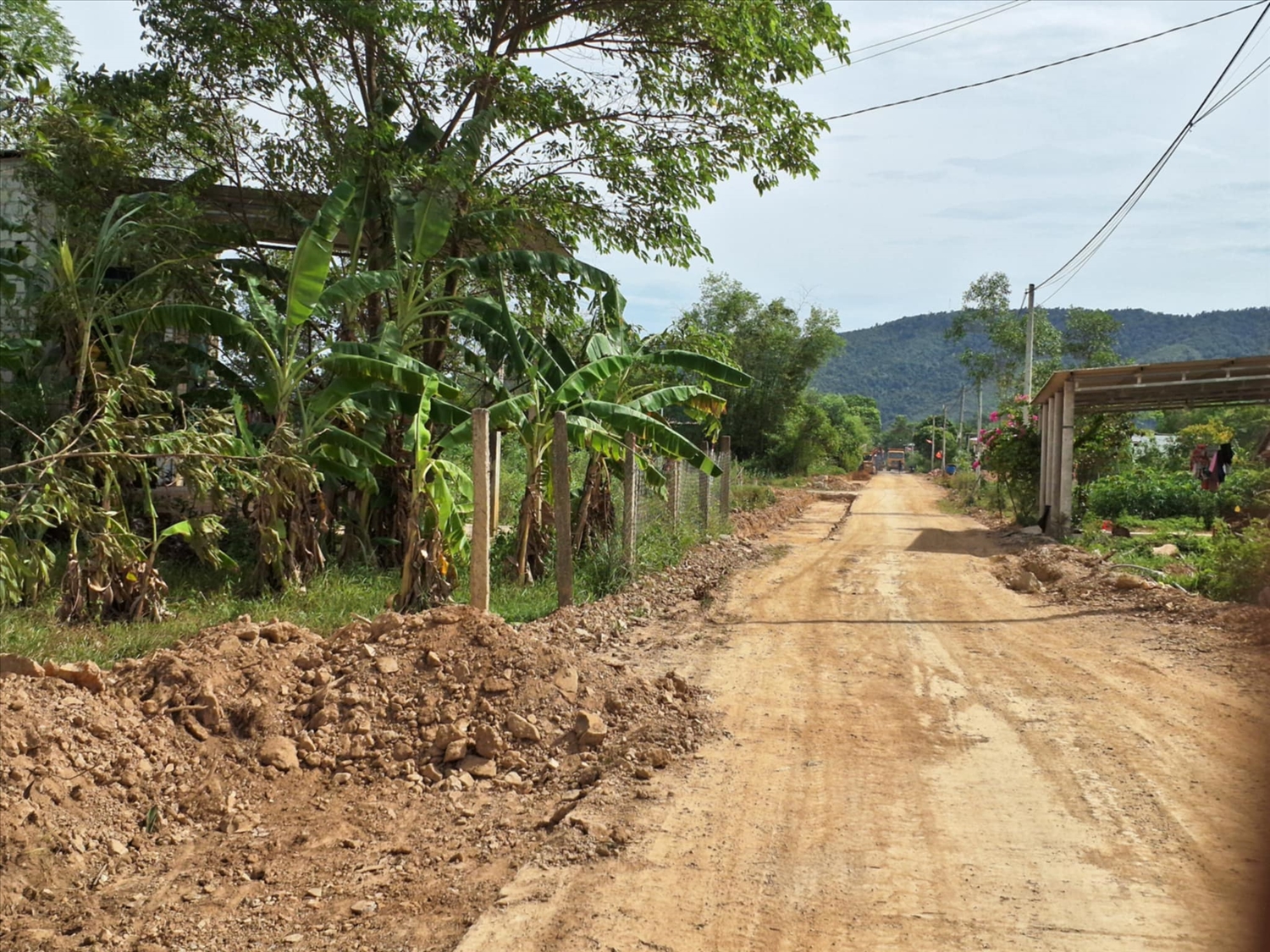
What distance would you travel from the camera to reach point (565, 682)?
5.97 meters

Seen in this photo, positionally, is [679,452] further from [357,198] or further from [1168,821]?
[1168,821]

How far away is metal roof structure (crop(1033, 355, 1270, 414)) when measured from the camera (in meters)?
16.4

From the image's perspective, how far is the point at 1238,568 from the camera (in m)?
9.96

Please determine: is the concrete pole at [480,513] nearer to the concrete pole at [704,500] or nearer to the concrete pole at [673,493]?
the concrete pole at [673,493]

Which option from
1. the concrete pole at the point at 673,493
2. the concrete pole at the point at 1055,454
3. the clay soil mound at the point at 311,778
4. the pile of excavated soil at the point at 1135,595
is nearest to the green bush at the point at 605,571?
Answer: the concrete pole at the point at 673,493

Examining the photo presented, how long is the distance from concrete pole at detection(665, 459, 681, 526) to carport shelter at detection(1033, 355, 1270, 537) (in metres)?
7.09

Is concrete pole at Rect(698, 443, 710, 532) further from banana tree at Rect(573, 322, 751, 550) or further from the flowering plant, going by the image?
the flowering plant

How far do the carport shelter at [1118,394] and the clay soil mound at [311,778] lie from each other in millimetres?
12859

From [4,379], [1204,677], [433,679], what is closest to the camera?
[433,679]

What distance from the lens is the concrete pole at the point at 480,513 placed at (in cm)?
720

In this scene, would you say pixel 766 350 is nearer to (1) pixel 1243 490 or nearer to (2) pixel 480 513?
(1) pixel 1243 490

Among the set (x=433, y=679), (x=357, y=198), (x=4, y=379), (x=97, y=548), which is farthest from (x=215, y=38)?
(x=433, y=679)

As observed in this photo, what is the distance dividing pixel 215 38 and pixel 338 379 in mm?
5445

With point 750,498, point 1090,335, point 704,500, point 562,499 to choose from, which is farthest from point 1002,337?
point 562,499
